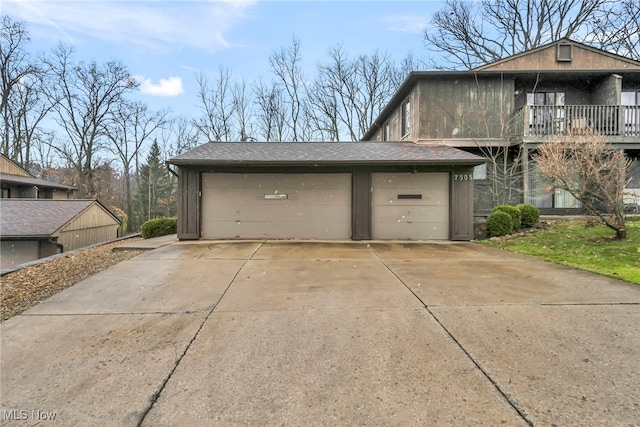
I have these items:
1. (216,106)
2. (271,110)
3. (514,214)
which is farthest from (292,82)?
(514,214)

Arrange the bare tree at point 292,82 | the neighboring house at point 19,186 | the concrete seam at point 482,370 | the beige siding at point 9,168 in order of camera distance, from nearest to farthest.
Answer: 1. the concrete seam at point 482,370
2. the neighboring house at point 19,186
3. the beige siding at point 9,168
4. the bare tree at point 292,82

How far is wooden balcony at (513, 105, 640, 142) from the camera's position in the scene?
1095 cm

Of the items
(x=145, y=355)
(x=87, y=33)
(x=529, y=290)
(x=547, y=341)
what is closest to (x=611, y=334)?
(x=547, y=341)

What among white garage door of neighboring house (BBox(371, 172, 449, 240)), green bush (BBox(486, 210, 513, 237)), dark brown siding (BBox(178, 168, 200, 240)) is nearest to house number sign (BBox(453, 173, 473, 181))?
white garage door of neighboring house (BBox(371, 172, 449, 240))

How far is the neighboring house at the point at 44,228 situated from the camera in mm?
11492

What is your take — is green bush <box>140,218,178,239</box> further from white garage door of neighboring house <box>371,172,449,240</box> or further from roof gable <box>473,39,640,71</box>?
roof gable <box>473,39,640,71</box>

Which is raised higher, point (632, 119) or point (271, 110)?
point (271, 110)

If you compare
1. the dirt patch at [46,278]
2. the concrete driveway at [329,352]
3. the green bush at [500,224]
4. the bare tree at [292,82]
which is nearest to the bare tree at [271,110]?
the bare tree at [292,82]

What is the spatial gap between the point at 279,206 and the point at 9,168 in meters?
23.2

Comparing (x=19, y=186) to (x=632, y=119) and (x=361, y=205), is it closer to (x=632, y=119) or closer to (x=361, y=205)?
(x=361, y=205)

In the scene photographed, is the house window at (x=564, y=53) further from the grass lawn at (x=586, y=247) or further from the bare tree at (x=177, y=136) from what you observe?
the bare tree at (x=177, y=136)

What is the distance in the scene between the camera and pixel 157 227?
36.1ft

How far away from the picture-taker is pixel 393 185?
9203 millimetres

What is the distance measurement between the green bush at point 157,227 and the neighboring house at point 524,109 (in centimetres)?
968
